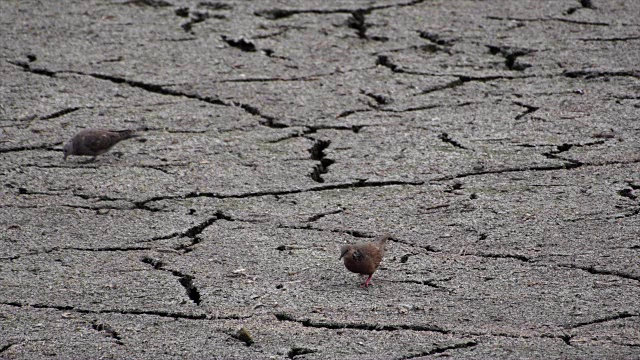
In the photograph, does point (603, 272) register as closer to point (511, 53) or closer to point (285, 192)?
point (285, 192)

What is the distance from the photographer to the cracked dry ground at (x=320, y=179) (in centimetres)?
451

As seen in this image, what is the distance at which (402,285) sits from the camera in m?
4.86

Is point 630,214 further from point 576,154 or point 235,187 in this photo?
point 235,187

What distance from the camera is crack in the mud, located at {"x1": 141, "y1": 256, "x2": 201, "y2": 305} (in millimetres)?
4801

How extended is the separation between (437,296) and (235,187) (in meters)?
1.81

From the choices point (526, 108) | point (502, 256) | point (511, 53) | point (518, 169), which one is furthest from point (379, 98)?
point (502, 256)

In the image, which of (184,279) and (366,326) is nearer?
(366,326)

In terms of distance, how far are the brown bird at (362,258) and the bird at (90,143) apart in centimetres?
228

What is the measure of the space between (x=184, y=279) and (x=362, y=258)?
870 millimetres

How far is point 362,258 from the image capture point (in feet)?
15.6

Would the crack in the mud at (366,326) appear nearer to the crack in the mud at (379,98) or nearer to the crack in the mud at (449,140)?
the crack in the mud at (449,140)

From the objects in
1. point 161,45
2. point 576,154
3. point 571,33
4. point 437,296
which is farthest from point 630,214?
point 161,45

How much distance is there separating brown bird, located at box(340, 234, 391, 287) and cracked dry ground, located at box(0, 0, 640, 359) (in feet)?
0.38

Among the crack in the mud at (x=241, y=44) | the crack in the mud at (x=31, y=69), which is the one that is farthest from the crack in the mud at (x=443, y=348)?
the crack in the mud at (x=31, y=69)
